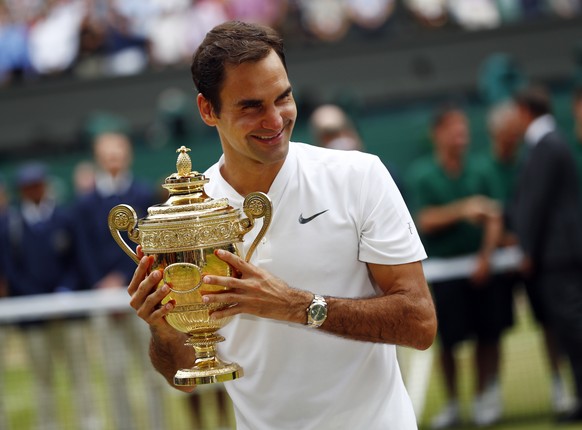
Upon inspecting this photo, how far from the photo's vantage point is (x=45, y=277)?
8305mm

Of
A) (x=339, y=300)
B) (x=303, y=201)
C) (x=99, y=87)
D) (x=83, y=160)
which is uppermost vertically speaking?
(x=99, y=87)

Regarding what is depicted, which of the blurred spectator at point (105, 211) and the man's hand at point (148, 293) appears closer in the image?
the man's hand at point (148, 293)

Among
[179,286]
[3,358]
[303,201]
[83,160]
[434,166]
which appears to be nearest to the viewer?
[179,286]

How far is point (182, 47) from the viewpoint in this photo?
14406 millimetres

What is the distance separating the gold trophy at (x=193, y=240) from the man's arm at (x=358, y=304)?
0.26 ft

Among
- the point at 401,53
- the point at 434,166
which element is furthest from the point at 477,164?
the point at 401,53

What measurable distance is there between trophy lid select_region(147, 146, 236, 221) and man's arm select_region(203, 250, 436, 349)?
17 cm

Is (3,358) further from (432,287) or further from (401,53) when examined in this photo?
(401,53)

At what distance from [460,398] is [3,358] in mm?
2973

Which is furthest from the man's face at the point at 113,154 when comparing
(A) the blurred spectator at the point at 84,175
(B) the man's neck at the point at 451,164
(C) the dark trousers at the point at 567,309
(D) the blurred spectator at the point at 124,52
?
(D) the blurred spectator at the point at 124,52

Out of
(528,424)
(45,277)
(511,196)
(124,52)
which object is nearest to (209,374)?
(528,424)

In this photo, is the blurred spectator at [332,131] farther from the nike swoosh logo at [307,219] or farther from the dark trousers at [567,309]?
the nike swoosh logo at [307,219]

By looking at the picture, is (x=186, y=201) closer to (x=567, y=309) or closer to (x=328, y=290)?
(x=328, y=290)

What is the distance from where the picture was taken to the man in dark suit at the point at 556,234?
7.15 metres
